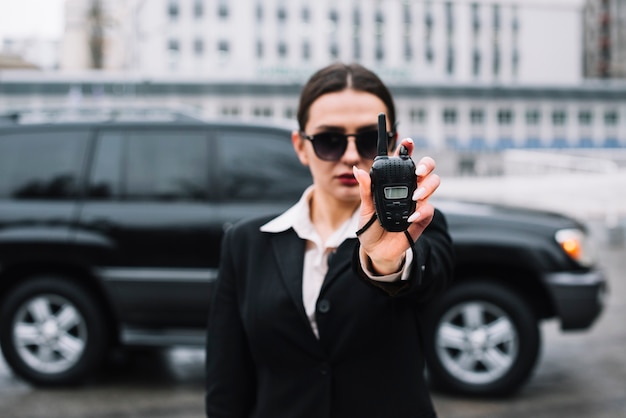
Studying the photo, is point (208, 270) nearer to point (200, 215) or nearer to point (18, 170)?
point (200, 215)

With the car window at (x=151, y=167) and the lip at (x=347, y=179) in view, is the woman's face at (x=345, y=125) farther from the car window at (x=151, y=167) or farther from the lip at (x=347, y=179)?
the car window at (x=151, y=167)

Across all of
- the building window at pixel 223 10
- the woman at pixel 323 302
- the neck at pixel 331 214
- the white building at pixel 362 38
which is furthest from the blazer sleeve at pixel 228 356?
the building window at pixel 223 10

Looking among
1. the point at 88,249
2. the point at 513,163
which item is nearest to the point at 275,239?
the point at 88,249

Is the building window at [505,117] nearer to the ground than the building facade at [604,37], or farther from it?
nearer to the ground

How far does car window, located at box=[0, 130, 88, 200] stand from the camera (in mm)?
5672

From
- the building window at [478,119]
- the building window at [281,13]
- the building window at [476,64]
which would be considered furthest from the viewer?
the building window at [476,64]

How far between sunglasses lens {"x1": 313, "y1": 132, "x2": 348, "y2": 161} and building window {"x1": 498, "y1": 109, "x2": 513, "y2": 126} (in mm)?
79812

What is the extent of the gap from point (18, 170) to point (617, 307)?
244 inches

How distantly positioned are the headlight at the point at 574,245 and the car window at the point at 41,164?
11.1ft

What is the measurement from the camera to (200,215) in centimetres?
546

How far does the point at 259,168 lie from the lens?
5.58 metres

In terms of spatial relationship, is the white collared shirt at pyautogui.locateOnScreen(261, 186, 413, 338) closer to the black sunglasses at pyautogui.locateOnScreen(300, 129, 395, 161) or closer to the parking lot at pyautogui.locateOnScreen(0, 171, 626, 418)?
the black sunglasses at pyautogui.locateOnScreen(300, 129, 395, 161)

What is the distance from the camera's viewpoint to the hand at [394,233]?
150 centimetres

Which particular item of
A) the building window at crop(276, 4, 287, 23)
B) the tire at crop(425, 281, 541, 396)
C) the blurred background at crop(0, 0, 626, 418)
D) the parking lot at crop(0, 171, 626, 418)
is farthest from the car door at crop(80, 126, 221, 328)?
the building window at crop(276, 4, 287, 23)
